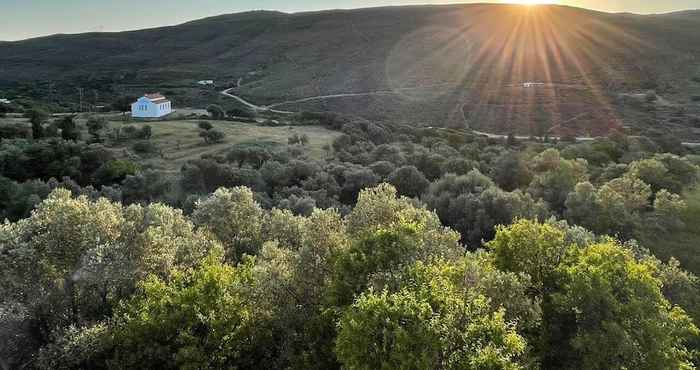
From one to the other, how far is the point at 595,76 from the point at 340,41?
83491 mm

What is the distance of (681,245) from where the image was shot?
37406 millimetres

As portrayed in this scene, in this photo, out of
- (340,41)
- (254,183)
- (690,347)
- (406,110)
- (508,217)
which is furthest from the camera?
(340,41)

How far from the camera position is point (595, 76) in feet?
387

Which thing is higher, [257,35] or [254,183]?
[257,35]

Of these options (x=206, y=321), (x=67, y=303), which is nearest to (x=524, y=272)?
(x=206, y=321)

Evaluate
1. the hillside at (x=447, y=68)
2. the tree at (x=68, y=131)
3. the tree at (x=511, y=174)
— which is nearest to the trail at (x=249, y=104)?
the hillside at (x=447, y=68)

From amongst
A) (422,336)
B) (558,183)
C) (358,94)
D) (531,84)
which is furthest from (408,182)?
(531,84)

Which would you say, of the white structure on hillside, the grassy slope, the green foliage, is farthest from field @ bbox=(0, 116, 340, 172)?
the white structure on hillside

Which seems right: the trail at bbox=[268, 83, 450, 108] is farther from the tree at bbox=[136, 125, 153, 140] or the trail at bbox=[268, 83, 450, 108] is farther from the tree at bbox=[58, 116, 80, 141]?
the tree at bbox=[58, 116, 80, 141]

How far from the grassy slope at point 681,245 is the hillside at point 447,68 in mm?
49724

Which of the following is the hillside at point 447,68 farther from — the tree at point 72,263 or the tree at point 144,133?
the tree at point 72,263

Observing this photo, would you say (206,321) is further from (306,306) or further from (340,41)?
(340,41)

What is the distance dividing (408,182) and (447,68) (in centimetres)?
9349

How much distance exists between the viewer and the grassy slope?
35656 millimetres
